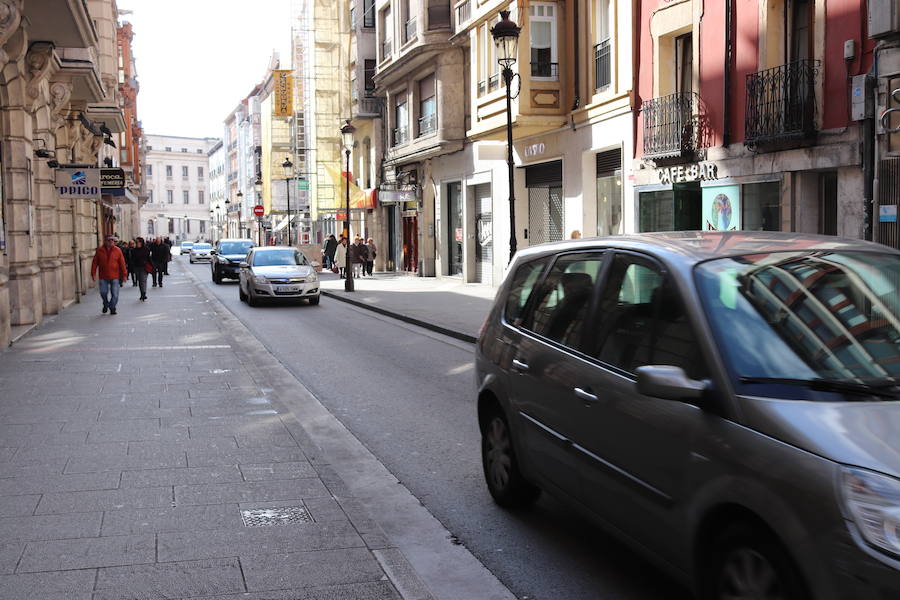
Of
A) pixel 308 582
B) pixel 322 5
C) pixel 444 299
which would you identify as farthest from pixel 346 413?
pixel 322 5

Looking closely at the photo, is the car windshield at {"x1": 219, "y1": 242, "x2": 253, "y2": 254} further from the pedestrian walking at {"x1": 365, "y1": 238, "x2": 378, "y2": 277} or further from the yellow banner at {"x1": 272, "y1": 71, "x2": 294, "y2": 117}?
the yellow banner at {"x1": 272, "y1": 71, "x2": 294, "y2": 117}

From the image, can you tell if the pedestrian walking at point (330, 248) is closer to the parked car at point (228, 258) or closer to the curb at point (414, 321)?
the parked car at point (228, 258)

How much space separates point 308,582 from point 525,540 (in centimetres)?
133

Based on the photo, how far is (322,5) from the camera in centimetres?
5169

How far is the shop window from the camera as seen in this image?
51.0 ft

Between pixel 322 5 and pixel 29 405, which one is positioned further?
pixel 322 5

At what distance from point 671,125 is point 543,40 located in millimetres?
6022

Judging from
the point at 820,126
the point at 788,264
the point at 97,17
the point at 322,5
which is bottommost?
the point at 788,264

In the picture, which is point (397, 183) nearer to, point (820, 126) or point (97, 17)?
point (97, 17)

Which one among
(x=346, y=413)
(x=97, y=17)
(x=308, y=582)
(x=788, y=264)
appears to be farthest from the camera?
(x=97, y=17)

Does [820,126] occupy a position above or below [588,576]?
above

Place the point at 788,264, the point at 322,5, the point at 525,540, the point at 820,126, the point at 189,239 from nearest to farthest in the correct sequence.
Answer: the point at 788,264 < the point at 525,540 < the point at 820,126 < the point at 322,5 < the point at 189,239

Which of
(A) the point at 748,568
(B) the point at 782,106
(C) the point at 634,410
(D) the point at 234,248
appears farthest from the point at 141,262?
(A) the point at 748,568

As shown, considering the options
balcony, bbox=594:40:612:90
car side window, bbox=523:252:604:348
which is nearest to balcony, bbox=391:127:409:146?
balcony, bbox=594:40:612:90
